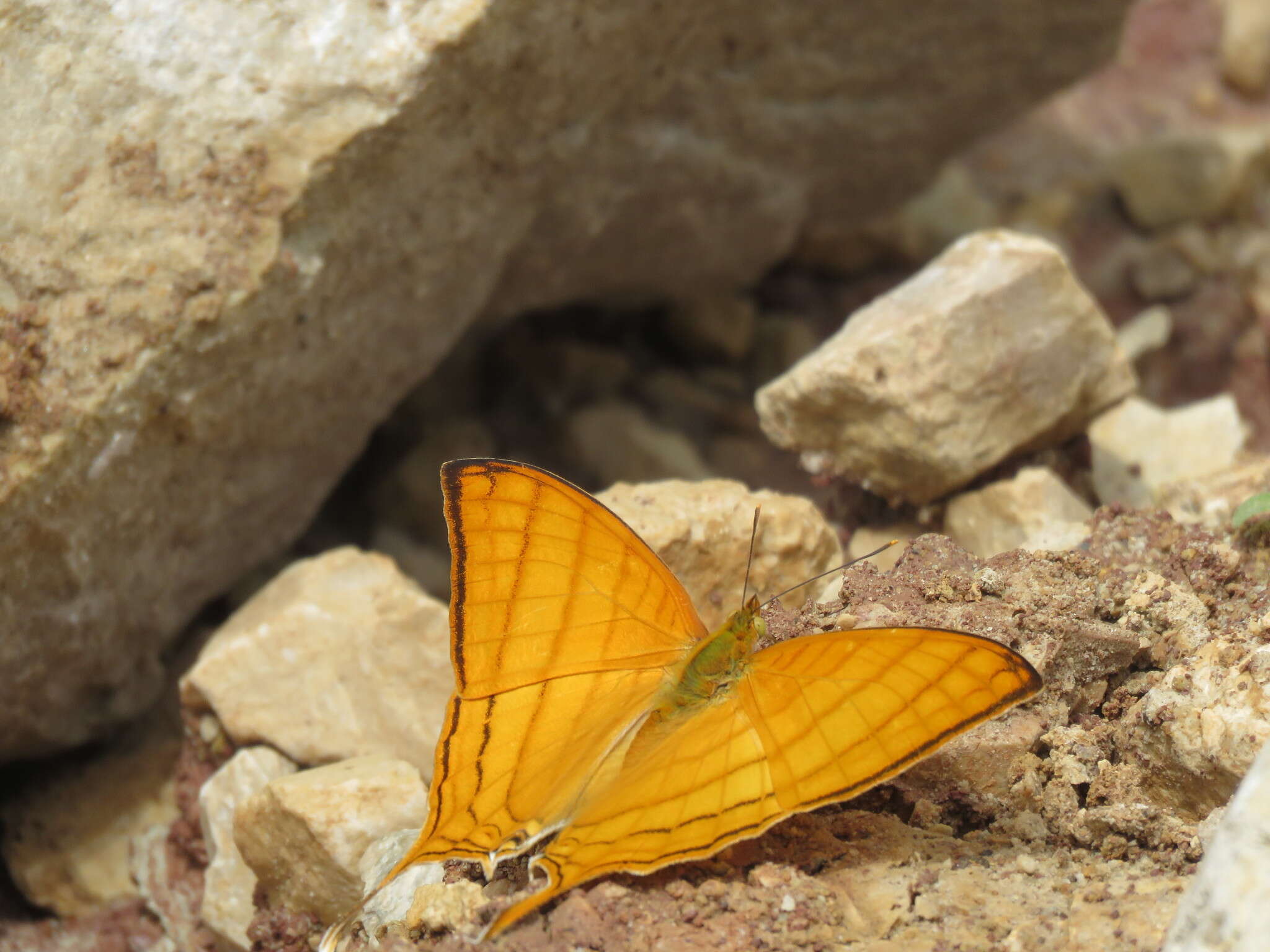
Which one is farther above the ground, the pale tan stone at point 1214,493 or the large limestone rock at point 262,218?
the large limestone rock at point 262,218

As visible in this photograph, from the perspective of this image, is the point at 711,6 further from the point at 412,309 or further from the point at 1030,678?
the point at 1030,678

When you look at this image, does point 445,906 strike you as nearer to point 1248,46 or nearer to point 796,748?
point 796,748

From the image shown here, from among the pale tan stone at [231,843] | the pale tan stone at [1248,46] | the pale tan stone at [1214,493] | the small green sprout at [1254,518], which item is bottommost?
the pale tan stone at [231,843]

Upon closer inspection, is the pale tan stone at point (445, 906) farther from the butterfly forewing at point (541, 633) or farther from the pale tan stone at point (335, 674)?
the pale tan stone at point (335, 674)

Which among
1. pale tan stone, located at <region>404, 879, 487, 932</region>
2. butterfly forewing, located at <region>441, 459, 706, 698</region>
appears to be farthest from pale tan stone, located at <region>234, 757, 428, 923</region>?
butterfly forewing, located at <region>441, 459, 706, 698</region>

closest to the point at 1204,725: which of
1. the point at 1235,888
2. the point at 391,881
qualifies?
the point at 1235,888

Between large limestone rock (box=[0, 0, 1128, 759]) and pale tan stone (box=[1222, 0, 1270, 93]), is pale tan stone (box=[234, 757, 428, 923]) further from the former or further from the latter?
pale tan stone (box=[1222, 0, 1270, 93])

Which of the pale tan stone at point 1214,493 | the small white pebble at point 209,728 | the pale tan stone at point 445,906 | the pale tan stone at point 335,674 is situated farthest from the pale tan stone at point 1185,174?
the pale tan stone at point 445,906
